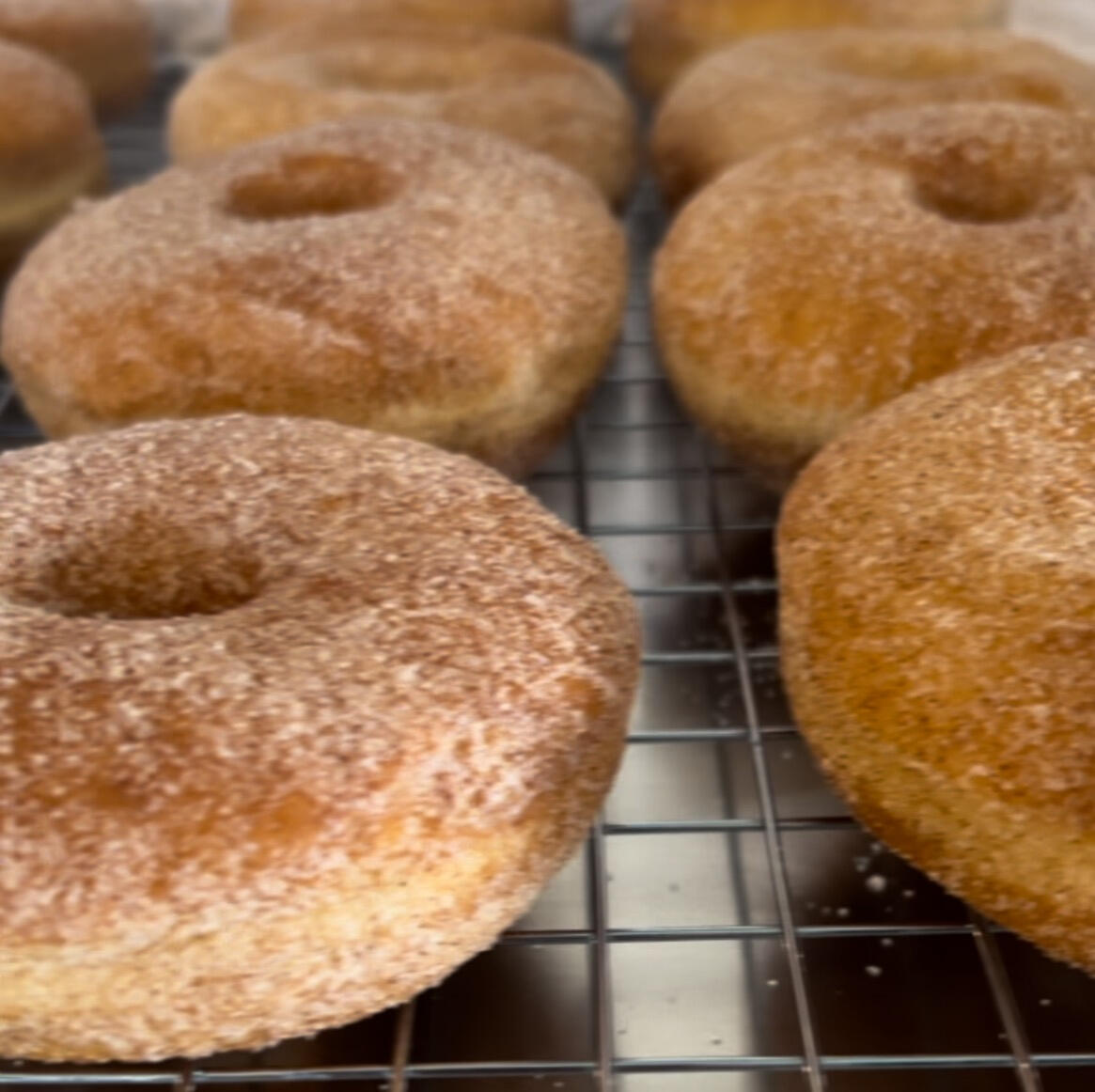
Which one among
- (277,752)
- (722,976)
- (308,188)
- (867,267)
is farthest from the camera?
(308,188)

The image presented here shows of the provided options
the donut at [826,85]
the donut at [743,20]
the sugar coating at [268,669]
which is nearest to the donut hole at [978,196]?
the donut at [826,85]

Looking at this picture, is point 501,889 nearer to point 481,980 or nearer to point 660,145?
point 481,980

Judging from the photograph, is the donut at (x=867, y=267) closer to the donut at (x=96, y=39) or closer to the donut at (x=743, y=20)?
the donut at (x=743, y=20)

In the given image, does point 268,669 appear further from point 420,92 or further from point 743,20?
point 743,20

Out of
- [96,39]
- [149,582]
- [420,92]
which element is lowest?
[96,39]

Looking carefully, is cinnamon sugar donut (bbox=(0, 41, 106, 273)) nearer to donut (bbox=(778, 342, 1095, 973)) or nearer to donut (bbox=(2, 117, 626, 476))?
donut (bbox=(2, 117, 626, 476))

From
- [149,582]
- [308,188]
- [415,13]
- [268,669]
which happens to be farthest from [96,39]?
[268,669]

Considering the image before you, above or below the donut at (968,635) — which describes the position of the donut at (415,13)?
below
